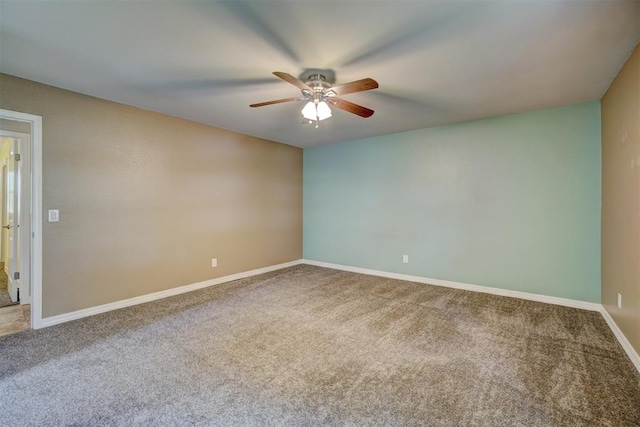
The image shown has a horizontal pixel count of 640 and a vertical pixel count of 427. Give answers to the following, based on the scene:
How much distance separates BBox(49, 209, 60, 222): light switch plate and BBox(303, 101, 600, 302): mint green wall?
390cm

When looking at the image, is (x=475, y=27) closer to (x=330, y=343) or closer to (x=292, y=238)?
(x=330, y=343)

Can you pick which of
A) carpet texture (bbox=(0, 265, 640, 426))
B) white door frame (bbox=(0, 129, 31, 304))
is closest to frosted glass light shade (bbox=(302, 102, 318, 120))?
carpet texture (bbox=(0, 265, 640, 426))

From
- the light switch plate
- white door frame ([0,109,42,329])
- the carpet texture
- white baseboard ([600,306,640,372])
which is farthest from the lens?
the light switch plate

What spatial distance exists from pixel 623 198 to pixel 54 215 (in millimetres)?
5310

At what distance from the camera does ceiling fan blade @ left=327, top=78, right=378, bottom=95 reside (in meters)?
2.16

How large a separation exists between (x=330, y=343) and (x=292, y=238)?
339 cm

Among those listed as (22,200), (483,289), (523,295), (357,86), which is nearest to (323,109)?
(357,86)

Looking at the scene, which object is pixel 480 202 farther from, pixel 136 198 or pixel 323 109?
pixel 136 198

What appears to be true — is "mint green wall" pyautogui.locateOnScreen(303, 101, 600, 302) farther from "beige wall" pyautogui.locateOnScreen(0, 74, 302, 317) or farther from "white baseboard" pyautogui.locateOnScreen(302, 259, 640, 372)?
"beige wall" pyautogui.locateOnScreen(0, 74, 302, 317)

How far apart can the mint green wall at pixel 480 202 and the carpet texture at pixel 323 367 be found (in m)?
0.62

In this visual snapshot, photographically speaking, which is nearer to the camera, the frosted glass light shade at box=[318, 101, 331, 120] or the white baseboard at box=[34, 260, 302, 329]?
the frosted glass light shade at box=[318, 101, 331, 120]

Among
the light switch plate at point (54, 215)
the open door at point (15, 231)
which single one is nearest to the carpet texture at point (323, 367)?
the light switch plate at point (54, 215)

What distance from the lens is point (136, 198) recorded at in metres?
3.56

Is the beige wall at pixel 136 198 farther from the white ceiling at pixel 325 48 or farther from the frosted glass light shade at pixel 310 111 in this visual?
the frosted glass light shade at pixel 310 111
